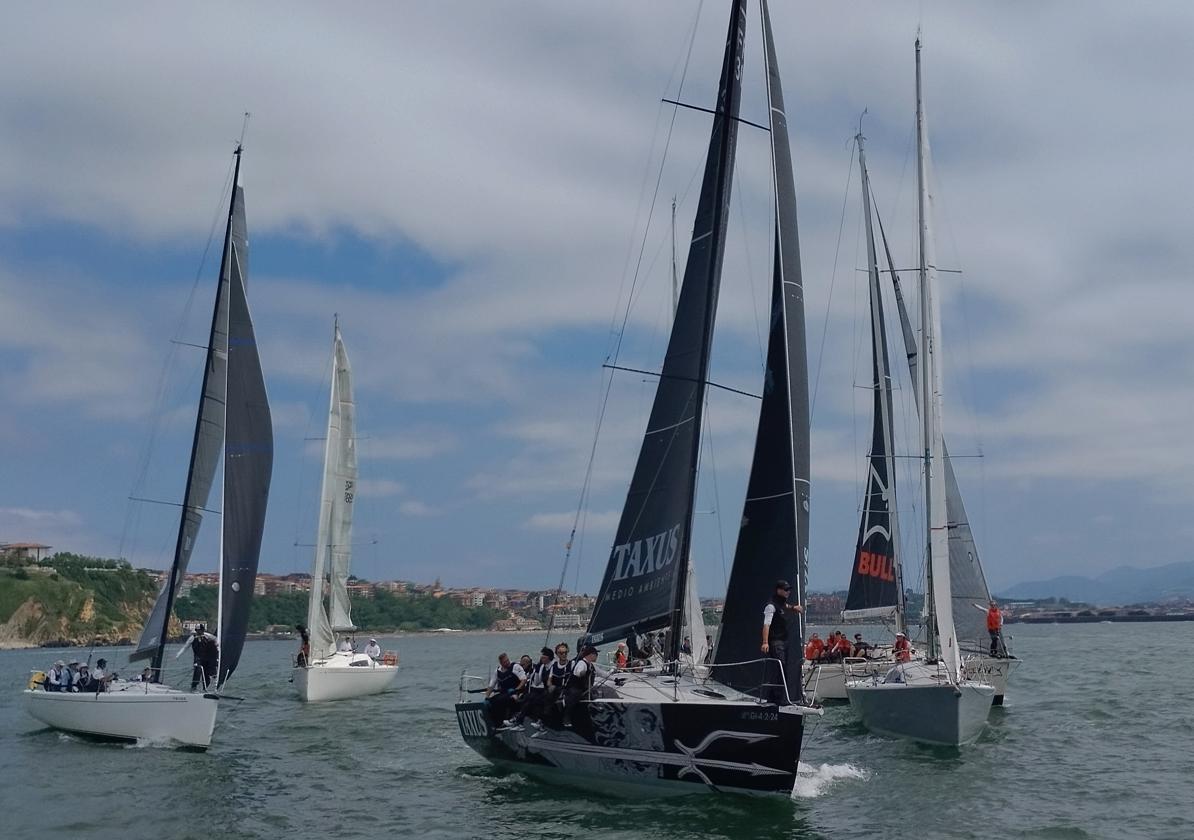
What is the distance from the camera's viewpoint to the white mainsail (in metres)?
37.6

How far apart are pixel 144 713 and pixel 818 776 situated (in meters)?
12.6

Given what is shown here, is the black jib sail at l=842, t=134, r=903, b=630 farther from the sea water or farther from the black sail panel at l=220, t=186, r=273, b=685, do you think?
the black sail panel at l=220, t=186, r=273, b=685

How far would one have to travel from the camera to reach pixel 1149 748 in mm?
22266

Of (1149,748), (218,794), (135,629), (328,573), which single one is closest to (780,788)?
(218,794)

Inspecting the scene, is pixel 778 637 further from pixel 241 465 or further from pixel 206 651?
pixel 241 465

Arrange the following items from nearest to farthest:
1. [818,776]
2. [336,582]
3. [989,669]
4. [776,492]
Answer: [776,492]
[818,776]
[989,669]
[336,582]

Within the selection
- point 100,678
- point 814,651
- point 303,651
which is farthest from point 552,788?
point 303,651

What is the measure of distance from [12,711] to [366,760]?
16698 mm

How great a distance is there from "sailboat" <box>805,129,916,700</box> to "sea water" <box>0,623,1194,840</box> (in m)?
3.61

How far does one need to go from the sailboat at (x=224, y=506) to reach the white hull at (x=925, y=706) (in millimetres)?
12743

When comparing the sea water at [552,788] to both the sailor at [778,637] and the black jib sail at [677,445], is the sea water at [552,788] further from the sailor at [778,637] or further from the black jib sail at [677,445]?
the black jib sail at [677,445]

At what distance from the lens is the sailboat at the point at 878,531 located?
31.5 meters

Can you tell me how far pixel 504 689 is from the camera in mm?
19375

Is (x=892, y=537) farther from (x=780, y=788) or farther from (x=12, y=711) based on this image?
(x=12, y=711)
